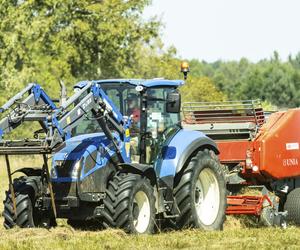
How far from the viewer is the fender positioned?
1190cm

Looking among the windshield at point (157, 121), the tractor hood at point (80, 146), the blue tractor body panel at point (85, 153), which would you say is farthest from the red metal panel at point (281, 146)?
the tractor hood at point (80, 146)

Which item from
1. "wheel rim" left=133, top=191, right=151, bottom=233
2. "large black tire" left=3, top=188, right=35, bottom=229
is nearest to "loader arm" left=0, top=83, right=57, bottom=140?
"large black tire" left=3, top=188, right=35, bottom=229

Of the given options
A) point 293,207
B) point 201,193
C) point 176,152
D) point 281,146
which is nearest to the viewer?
point 176,152

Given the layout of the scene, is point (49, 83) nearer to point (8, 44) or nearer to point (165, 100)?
point (8, 44)

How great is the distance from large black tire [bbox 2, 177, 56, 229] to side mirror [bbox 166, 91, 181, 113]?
213cm

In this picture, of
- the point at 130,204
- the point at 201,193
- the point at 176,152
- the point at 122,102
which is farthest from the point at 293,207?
the point at 130,204

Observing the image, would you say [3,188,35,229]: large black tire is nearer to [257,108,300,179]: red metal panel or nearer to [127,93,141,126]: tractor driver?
[127,93,141,126]: tractor driver

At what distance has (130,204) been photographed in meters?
10.7

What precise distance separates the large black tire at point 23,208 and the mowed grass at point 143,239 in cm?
40

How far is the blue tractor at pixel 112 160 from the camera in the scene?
10.8 meters

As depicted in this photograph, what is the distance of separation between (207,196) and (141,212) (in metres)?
1.84

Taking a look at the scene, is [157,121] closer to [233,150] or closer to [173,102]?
[173,102]

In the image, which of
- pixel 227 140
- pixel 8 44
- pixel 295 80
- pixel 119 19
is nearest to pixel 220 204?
pixel 227 140

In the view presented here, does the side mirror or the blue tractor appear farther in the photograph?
the side mirror
